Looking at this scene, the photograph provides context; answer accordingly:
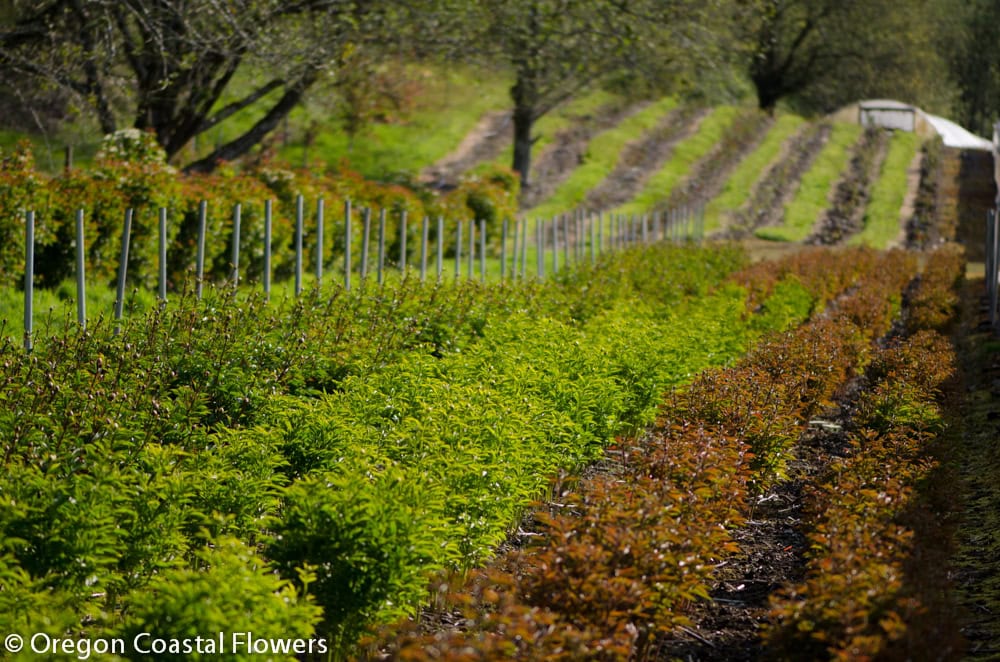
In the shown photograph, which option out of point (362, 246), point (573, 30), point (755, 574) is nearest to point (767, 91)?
point (573, 30)

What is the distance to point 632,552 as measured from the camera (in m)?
4.71

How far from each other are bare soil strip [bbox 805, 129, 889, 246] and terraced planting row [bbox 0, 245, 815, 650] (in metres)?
21.9

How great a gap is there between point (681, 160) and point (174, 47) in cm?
2231

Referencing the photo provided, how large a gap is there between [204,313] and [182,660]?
179 inches

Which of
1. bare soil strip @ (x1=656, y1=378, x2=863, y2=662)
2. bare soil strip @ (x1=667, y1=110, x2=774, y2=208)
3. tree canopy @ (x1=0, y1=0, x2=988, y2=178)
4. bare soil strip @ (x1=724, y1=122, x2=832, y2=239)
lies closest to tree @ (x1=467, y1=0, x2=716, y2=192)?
tree canopy @ (x1=0, y1=0, x2=988, y2=178)

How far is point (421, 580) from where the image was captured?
4730 millimetres

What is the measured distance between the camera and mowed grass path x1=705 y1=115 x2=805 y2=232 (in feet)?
105

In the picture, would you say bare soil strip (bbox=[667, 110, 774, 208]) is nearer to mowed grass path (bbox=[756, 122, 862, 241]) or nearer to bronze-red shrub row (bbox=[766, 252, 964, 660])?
mowed grass path (bbox=[756, 122, 862, 241])

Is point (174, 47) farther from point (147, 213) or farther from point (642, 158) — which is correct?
point (642, 158)

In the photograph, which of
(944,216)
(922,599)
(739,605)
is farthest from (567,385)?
(944,216)

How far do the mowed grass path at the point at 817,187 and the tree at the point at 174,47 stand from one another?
14.3 metres

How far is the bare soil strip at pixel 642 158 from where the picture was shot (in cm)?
3167
